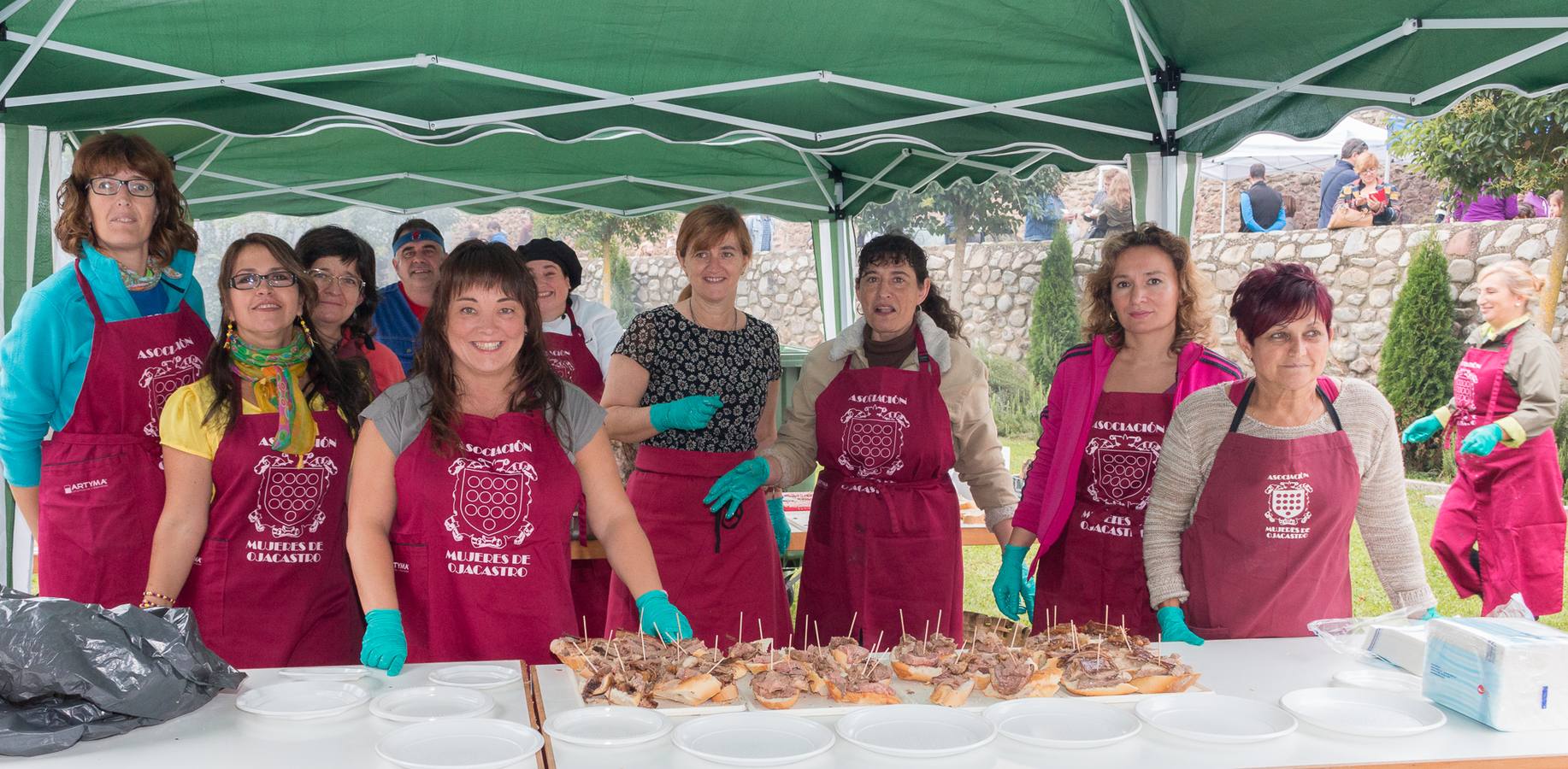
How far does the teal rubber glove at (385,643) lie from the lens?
2.05 meters

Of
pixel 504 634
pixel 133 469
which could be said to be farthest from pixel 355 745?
pixel 133 469

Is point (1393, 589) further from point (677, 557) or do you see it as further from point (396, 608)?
point (396, 608)

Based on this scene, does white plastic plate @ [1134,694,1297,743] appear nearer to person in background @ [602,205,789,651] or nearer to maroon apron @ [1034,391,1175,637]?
maroon apron @ [1034,391,1175,637]

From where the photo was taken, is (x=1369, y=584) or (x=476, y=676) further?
(x=1369, y=584)

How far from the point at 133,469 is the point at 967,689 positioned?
2.19 meters

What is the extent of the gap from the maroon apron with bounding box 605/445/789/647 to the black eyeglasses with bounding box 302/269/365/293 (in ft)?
3.24

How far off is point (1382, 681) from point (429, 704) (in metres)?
1.68

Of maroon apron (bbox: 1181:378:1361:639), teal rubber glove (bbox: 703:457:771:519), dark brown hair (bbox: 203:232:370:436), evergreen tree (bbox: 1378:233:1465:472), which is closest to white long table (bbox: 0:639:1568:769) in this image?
maroon apron (bbox: 1181:378:1361:639)

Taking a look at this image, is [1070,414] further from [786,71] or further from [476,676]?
[786,71]

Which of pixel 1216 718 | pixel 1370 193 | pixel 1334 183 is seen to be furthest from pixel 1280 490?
pixel 1334 183

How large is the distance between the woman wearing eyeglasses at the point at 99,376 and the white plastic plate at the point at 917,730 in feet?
6.75

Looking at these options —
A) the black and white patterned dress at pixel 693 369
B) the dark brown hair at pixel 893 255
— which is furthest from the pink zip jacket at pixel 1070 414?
the black and white patterned dress at pixel 693 369

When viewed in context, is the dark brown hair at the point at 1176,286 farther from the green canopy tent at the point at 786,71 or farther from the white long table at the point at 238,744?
the white long table at the point at 238,744

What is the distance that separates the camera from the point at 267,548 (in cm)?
252
